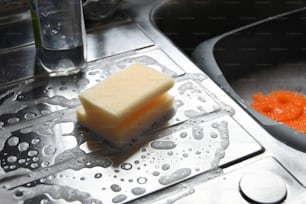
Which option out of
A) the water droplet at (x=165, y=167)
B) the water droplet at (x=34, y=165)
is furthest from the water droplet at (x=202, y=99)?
the water droplet at (x=34, y=165)

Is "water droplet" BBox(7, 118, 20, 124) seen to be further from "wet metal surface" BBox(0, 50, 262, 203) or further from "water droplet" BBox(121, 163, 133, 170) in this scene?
"water droplet" BBox(121, 163, 133, 170)

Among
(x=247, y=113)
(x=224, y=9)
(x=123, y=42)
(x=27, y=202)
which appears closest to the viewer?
(x=27, y=202)

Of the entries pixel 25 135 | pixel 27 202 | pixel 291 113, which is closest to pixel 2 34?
pixel 25 135

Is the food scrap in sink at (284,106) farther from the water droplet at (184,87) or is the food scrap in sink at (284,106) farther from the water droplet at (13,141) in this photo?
the water droplet at (13,141)

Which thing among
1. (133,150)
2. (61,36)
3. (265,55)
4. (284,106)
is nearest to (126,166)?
(133,150)

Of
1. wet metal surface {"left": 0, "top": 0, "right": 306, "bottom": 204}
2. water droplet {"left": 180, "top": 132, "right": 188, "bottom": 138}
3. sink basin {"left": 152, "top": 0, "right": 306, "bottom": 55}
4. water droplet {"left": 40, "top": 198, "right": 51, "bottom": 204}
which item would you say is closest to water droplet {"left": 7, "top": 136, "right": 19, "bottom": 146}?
wet metal surface {"left": 0, "top": 0, "right": 306, "bottom": 204}

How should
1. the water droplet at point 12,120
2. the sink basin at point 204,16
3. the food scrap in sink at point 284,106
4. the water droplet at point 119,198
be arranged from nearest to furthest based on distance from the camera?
1. the water droplet at point 119,198
2. the water droplet at point 12,120
3. the food scrap in sink at point 284,106
4. the sink basin at point 204,16

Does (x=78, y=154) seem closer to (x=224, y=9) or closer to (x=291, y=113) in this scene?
(x=291, y=113)
